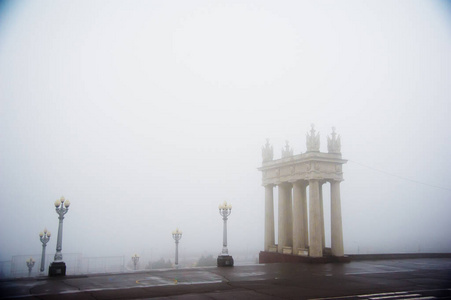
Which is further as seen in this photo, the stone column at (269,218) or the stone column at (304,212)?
the stone column at (269,218)

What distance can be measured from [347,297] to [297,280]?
6.00 metres

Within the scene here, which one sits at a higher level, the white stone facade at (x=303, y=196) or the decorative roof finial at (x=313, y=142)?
the decorative roof finial at (x=313, y=142)

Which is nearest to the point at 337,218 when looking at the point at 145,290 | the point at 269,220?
the point at 269,220

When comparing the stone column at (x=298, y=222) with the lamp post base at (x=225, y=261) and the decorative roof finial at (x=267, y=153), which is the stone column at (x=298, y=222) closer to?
the decorative roof finial at (x=267, y=153)

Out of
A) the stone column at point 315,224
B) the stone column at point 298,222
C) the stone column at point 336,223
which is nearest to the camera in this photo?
the stone column at point 315,224

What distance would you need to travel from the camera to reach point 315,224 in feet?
108

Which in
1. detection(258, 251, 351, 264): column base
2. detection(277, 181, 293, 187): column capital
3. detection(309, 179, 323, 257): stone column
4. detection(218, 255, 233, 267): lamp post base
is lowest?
detection(258, 251, 351, 264): column base

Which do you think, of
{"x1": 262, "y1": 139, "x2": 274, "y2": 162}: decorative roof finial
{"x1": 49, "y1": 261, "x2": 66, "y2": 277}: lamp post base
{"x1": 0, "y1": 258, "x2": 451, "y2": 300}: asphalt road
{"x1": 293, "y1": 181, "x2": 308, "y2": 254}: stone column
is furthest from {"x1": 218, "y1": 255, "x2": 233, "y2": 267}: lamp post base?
{"x1": 262, "y1": 139, "x2": 274, "y2": 162}: decorative roof finial

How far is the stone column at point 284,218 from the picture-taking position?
3803cm

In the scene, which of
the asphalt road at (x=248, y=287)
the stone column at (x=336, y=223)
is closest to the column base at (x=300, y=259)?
the stone column at (x=336, y=223)

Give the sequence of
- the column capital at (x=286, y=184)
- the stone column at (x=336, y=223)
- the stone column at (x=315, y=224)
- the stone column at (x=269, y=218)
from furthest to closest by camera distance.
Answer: the stone column at (x=269, y=218) < the column capital at (x=286, y=184) < the stone column at (x=336, y=223) < the stone column at (x=315, y=224)

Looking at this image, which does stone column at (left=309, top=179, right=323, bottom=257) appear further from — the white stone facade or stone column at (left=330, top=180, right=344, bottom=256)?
stone column at (left=330, top=180, right=344, bottom=256)

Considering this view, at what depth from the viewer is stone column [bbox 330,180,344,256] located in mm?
33844

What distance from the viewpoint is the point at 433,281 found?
19.6 meters
